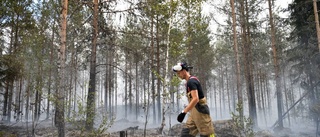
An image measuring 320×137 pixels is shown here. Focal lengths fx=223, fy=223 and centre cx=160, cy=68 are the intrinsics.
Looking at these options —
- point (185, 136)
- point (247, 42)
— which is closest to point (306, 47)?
point (247, 42)

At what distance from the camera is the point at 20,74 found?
1162 cm

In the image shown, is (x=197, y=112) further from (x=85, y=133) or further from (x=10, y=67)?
(x=10, y=67)

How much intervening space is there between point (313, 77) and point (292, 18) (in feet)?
15.4

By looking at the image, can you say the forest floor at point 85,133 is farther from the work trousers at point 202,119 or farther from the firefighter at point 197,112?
the work trousers at point 202,119

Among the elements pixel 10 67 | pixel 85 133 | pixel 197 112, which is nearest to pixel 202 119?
pixel 197 112

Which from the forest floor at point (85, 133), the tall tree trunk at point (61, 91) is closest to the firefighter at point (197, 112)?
the forest floor at point (85, 133)

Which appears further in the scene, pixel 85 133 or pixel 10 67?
pixel 10 67

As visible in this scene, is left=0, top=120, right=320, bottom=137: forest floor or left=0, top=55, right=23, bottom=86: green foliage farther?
left=0, top=55, right=23, bottom=86: green foliage

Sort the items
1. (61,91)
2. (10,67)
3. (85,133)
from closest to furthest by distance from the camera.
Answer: (61,91) → (85,133) → (10,67)

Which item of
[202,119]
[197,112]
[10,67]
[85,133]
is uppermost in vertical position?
[10,67]

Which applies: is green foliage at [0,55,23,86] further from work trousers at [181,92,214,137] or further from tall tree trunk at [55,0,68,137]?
work trousers at [181,92,214,137]

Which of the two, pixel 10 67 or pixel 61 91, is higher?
pixel 10 67

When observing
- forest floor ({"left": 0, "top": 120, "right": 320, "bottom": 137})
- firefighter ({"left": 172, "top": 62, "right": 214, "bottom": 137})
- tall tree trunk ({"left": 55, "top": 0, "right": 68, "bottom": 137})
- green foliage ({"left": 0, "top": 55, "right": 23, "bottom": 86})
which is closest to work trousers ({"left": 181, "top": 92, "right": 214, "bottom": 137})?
firefighter ({"left": 172, "top": 62, "right": 214, "bottom": 137})

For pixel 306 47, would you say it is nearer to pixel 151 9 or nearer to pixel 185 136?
pixel 151 9
